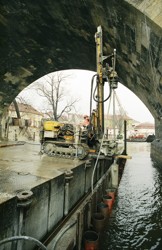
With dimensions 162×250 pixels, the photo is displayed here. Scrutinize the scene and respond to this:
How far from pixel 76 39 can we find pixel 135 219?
960cm

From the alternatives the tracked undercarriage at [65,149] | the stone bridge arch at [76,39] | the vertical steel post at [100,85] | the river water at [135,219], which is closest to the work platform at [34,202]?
the tracked undercarriage at [65,149]

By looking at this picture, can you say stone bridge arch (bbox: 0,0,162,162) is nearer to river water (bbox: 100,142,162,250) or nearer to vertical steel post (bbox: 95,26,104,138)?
vertical steel post (bbox: 95,26,104,138)

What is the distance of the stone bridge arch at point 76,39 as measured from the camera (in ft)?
20.5

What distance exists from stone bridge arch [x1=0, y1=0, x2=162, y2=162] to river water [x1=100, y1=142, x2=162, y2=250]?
4.46 metres

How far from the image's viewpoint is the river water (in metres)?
5.07

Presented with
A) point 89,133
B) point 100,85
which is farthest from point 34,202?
point 100,85

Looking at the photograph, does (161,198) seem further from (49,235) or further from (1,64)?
(1,64)

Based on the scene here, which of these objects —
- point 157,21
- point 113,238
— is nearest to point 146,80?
point 157,21

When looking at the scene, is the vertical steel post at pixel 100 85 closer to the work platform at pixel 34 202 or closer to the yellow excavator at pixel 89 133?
Result: the yellow excavator at pixel 89 133

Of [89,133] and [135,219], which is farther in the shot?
[89,133]

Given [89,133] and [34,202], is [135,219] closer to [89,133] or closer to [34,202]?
[89,133]

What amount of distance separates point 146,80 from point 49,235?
26.6 ft

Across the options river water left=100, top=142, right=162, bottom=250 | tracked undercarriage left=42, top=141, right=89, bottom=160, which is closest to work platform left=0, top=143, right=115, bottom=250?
tracked undercarriage left=42, top=141, right=89, bottom=160

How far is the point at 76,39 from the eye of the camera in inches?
427
